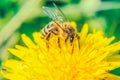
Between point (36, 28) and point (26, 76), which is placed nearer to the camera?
point (26, 76)

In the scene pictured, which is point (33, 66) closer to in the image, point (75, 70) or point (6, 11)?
point (75, 70)

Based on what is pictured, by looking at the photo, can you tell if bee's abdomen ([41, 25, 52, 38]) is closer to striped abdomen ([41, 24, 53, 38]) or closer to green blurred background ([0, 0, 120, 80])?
striped abdomen ([41, 24, 53, 38])

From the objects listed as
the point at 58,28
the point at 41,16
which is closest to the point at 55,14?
the point at 58,28

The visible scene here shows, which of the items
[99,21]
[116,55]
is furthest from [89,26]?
[116,55]

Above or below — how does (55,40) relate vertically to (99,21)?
below

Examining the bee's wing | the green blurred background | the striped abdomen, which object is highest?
the green blurred background

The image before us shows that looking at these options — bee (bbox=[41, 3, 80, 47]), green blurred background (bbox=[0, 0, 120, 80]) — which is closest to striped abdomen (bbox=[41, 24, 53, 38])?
bee (bbox=[41, 3, 80, 47])

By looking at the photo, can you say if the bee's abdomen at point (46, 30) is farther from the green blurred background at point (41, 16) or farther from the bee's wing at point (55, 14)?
the green blurred background at point (41, 16)
